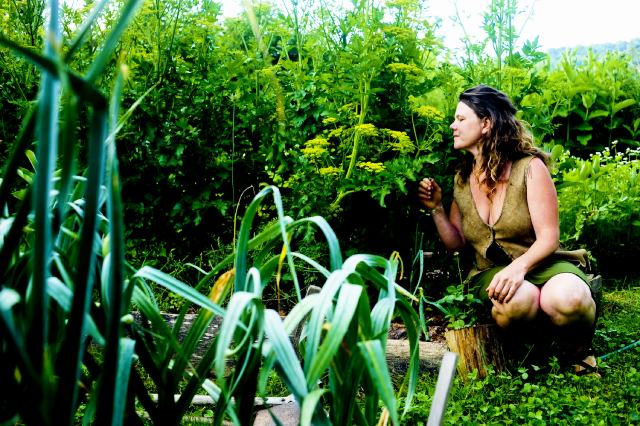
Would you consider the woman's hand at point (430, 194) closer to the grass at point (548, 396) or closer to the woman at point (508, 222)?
the woman at point (508, 222)

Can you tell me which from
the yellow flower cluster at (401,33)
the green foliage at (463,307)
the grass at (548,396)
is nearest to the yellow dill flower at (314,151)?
the yellow flower cluster at (401,33)

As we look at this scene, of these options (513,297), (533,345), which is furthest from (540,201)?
(533,345)

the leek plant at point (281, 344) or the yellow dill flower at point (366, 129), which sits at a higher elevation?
the yellow dill flower at point (366, 129)

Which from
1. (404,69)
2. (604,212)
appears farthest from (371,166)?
(604,212)

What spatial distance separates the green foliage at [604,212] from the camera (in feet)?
14.5

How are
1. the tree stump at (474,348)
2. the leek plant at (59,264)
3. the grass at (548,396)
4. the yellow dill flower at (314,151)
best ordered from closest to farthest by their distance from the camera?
1. the leek plant at (59,264)
2. the grass at (548,396)
3. the tree stump at (474,348)
4. the yellow dill flower at (314,151)

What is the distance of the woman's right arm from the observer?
10.9ft

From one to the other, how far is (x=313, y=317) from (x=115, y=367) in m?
0.33

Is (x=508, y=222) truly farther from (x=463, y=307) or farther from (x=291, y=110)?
(x=291, y=110)

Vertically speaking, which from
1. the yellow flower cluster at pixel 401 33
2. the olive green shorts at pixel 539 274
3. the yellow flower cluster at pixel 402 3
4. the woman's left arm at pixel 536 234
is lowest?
the olive green shorts at pixel 539 274

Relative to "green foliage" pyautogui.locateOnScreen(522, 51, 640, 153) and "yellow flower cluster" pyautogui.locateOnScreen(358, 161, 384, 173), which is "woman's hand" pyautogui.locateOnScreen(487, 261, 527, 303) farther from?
"green foliage" pyautogui.locateOnScreen(522, 51, 640, 153)

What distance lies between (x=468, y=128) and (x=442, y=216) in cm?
48

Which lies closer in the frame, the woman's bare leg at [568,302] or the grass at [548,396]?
the grass at [548,396]

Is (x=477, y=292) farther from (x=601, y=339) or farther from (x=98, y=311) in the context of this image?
(x=98, y=311)
